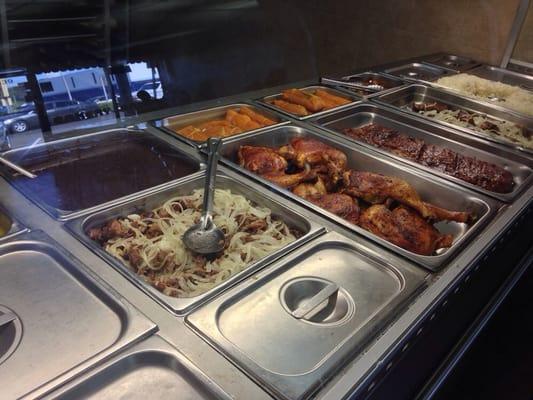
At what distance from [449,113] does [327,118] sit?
930 millimetres

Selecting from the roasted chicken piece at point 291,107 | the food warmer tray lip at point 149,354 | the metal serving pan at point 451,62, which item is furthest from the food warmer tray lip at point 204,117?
the metal serving pan at point 451,62

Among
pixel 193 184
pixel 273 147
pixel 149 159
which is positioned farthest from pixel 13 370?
pixel 273 147

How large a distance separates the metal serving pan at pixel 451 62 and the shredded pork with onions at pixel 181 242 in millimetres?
2773

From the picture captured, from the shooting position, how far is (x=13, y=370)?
88 cm

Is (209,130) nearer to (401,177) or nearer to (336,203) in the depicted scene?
(336,203)

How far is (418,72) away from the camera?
140 inches

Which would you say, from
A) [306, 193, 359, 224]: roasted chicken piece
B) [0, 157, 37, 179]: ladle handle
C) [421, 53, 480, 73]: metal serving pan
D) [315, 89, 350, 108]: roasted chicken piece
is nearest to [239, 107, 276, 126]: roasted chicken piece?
[315, 89, 350, 108]: roasted chicken piece

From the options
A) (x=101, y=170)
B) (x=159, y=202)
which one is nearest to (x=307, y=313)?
(x=159, y=202)

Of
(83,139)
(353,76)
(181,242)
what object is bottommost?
(181,242)

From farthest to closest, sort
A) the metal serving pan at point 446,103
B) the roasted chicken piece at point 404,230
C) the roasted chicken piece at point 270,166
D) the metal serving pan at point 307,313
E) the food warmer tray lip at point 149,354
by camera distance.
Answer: the metal serving pan at point 446,103 < the roasted chicken piece at point 270,166 < the roasted chicken piece at point 404,230 < the metal serving pan at point 307,313 < the food warmer tray lip at point 149,354

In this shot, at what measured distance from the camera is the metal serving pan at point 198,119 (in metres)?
1.96

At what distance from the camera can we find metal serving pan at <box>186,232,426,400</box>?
0.96 meters

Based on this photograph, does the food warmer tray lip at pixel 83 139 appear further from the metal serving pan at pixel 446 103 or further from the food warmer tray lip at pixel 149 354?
the metal serving pan at pixel 446 103

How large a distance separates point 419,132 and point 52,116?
1911 mm
